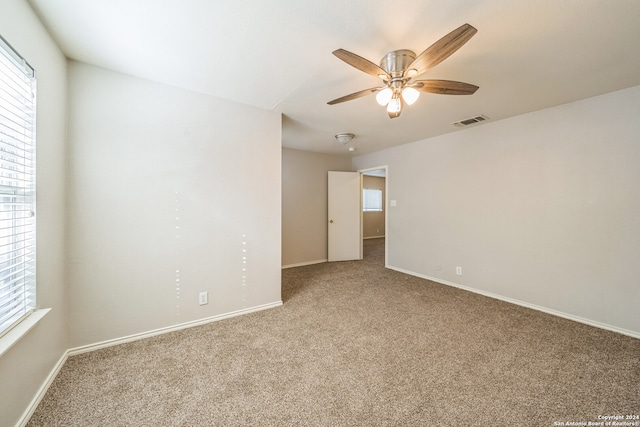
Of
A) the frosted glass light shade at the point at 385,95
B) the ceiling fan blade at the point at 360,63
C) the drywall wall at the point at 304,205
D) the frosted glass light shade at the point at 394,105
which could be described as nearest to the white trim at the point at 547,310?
the drywall wall at the point at 304,205

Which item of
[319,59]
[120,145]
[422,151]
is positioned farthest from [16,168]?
[422,151]

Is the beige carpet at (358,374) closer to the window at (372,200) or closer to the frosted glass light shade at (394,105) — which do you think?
the frosted glass light shade at (394,105)

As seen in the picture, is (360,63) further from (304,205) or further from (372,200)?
(372,200)

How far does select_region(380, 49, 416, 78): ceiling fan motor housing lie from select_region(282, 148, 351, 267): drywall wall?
310cm

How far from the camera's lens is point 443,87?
5.72ft

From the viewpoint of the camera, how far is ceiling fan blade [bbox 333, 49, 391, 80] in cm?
139

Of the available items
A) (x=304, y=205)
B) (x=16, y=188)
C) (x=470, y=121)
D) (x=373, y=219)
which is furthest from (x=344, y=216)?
(x=16, y=188)

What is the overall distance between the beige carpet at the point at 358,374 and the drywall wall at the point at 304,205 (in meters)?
2.17

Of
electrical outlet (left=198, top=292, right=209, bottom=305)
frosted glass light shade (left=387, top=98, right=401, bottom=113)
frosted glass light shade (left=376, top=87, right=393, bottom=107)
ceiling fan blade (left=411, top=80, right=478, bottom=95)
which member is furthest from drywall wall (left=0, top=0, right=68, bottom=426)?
ceiling fan blade (left=411, top=80, right=478, bottom=95)

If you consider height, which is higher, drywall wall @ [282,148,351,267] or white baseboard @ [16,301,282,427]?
drywall wall @ [282,148,351,267]

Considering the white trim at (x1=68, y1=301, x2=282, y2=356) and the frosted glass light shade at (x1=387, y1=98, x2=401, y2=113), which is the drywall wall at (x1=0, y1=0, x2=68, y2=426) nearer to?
the white trim at (x1=68, y1=301, x2=282, y2=356)

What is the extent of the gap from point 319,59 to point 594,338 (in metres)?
3.52

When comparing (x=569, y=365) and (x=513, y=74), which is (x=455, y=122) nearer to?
(x=513, y=74)

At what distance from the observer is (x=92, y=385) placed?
1.58 meters
